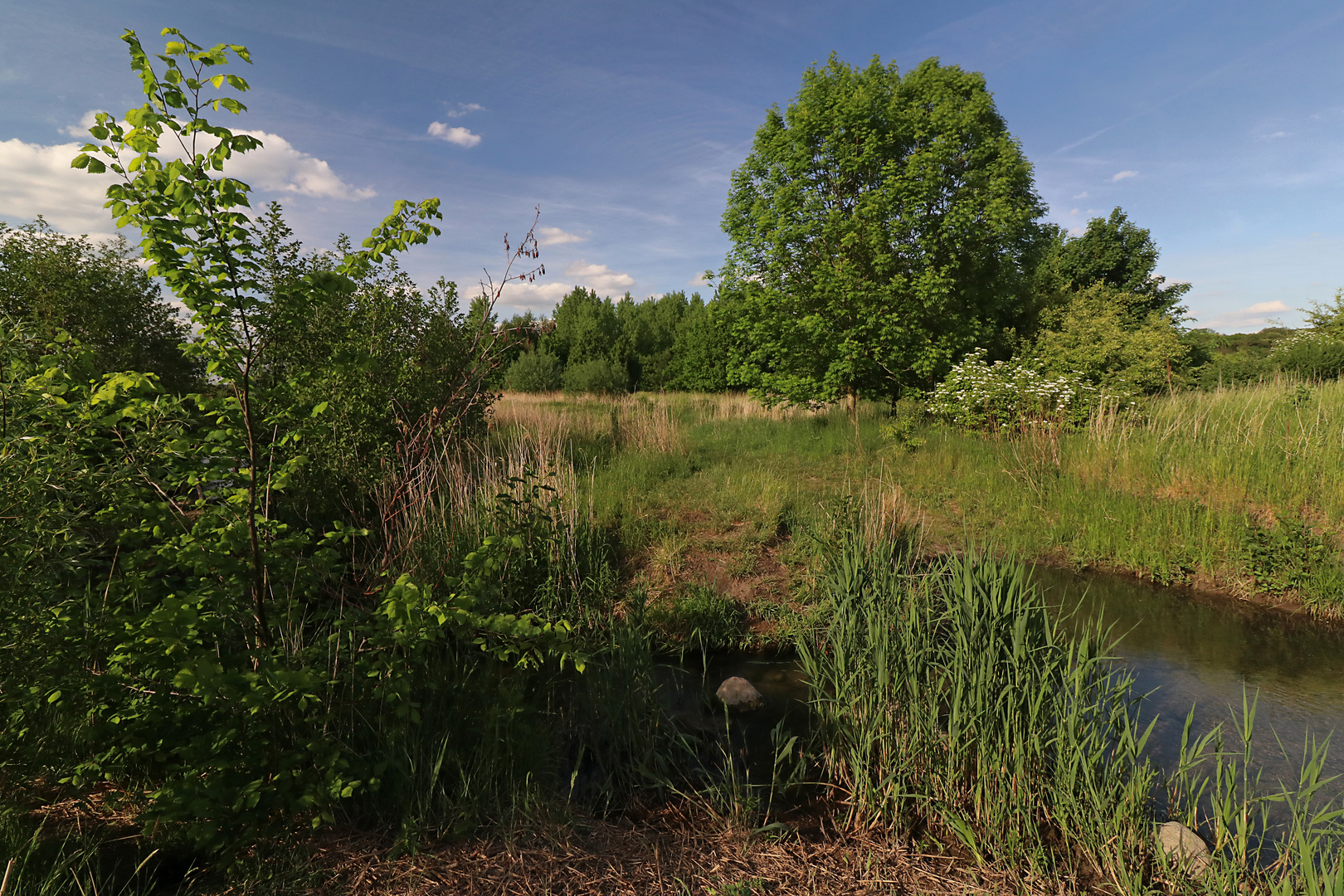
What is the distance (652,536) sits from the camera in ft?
21.1

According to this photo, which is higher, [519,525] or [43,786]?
[519,525]

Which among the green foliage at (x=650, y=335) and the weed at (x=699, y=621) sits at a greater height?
A: the green foliage at (x=650, y=335)

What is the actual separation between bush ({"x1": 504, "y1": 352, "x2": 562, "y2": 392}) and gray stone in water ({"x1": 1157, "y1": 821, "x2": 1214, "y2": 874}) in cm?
2662

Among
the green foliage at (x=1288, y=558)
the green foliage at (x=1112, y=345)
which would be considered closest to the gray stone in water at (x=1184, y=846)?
the green foliage at (x=1288, y=558)

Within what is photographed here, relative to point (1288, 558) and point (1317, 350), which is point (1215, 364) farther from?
point (1288, 558)

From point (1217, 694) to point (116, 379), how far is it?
6461 millimetres

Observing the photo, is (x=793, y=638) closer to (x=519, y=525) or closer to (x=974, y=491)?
(x=519, y=525)

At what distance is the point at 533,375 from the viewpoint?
92.8 feet

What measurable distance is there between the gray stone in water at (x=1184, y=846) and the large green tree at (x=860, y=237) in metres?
10.2

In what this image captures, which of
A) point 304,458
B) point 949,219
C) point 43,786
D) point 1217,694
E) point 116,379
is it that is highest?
point 949,219

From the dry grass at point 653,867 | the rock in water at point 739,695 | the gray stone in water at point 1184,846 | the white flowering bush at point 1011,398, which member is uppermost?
the white flowering bush at point 1011,398

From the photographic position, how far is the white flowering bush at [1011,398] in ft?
31.4

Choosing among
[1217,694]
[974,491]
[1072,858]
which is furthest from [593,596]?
[974,491]

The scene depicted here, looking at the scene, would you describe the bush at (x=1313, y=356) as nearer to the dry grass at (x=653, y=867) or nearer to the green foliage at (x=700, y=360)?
the dry grass at (x=653, y=867)
